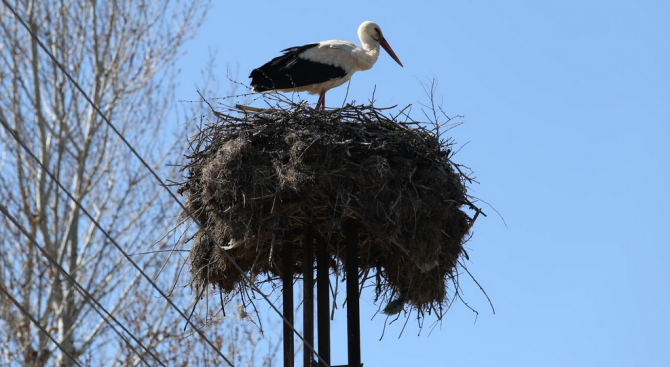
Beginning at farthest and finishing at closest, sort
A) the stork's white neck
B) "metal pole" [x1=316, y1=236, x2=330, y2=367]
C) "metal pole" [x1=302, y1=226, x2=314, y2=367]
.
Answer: the stork's white neck → "metal pole" [x1=302, y1=226, x2=314, y2=367] → "metal pole" [x1=316, y1=236, x2=330, y2=367]

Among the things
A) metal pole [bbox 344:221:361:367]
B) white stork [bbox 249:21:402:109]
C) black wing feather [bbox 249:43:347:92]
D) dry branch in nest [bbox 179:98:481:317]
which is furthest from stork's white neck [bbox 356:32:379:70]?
metal pole [bbox 344:221:361:367]

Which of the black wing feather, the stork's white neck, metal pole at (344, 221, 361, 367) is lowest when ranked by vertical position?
metal pole at (344, 221, 361, 367)

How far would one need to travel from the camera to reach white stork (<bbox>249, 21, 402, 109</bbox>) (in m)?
11.8

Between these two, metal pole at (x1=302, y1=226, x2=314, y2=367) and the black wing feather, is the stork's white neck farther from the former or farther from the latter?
metal pole at (x1=302, y1=226, x2=314, y2=367)

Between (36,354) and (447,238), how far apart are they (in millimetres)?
8070

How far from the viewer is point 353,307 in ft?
28.9

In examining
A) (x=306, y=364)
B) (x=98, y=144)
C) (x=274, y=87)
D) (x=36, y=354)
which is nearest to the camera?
(x=306, y=364)

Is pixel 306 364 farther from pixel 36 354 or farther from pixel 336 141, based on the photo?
pixel 36 354

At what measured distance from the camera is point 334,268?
10031mm

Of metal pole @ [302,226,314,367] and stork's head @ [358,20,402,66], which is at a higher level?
stork's head @ [358,20,402,66]

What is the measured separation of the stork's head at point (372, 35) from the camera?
41.4 feet

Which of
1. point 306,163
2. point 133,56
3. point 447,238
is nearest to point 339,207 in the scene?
point 306,163

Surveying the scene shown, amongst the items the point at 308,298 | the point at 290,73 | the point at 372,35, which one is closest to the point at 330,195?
the point at 308,298

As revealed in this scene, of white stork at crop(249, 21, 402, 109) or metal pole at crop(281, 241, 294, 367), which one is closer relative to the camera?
metal pole at crop(281, 241, 294, 367)
